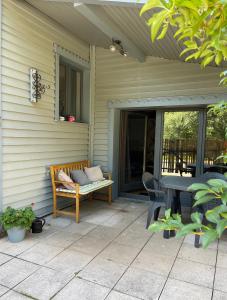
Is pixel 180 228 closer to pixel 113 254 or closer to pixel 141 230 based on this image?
pixel 113 254

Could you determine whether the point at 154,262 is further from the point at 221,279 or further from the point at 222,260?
the point at 222,260

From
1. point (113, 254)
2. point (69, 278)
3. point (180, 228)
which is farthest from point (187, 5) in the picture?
point (113, 254)

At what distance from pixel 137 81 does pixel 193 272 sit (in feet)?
11.8

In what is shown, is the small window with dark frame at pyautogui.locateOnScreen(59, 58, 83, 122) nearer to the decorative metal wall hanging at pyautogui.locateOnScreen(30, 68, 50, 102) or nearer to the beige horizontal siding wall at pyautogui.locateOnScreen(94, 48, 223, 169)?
the beige horizontal siding wall at pyautogui.locateOnScreen(94, 48, 223, 169)

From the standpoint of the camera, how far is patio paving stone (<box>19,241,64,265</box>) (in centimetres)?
264

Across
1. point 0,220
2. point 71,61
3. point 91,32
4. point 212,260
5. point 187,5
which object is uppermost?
point 91,32

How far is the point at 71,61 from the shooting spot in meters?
4.56

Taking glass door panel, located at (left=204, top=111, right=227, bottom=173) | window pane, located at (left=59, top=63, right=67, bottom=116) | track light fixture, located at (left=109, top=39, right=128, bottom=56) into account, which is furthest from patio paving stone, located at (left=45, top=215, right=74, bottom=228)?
track light fixture, located at (left=109, top=39, right=128, bottom=56)

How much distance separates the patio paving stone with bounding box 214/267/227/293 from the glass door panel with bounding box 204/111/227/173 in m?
2.25

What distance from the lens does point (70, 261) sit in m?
2.62

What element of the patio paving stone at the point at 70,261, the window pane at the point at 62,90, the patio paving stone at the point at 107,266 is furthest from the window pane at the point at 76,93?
the patio paving stone at the point at 70,261

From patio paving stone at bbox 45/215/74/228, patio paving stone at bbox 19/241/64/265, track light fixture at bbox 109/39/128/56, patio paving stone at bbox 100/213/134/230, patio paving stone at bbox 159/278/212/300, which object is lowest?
patio paving stone at bbox 159/278/212/300

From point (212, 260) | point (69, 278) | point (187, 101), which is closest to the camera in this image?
point (69, 278)

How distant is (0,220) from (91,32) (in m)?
3.53
